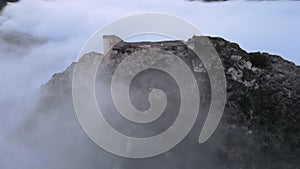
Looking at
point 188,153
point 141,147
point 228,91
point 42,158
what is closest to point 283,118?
point 228,91

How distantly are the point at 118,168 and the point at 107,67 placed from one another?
520 centimetres

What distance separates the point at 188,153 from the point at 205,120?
6.26 ft

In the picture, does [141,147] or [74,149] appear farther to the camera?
[74,149]

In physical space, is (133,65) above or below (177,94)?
above

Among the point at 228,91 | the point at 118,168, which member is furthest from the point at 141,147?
the point at 228,91

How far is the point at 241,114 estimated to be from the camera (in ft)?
74.4

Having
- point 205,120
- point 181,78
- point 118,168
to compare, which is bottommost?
point 118,168

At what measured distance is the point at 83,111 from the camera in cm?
2462

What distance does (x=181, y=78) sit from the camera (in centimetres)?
2328

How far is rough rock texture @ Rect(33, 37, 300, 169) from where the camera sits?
22.3 metres

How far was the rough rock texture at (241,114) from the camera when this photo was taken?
2233cm

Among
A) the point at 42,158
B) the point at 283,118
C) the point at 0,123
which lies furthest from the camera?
the point at 0,123

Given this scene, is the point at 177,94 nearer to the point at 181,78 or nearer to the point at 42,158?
the point at 181,78

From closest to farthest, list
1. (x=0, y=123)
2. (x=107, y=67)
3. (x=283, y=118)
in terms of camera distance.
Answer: (x=283, y=118), (x=107, y=67), (x=0, y=123)
